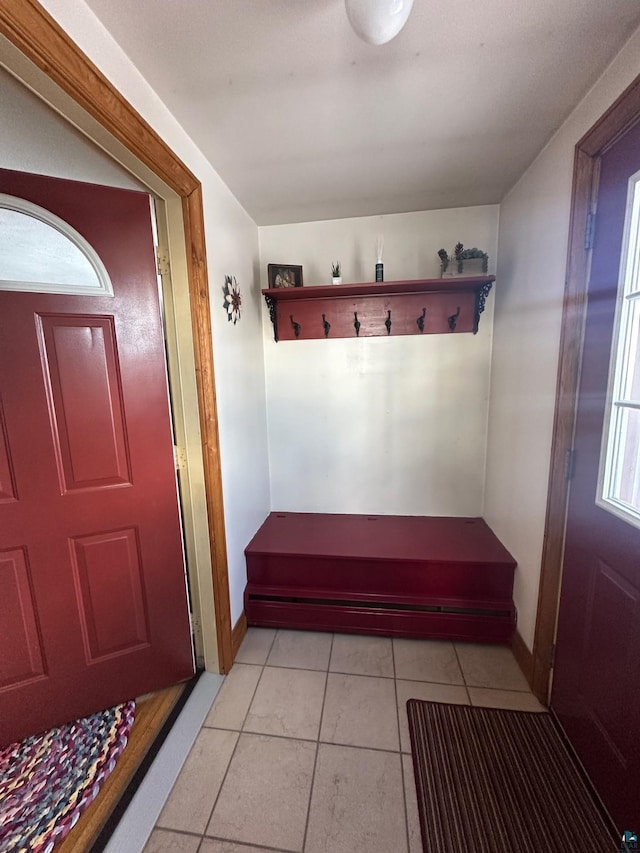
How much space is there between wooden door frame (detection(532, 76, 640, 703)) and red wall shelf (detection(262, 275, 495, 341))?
674 millimetres

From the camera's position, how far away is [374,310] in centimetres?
205

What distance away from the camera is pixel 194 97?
1.11m

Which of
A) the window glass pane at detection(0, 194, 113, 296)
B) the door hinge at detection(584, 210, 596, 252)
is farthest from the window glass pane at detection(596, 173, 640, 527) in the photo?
the window glass pane at detection(0, 194, 113, 296)

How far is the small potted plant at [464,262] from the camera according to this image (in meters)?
1.81

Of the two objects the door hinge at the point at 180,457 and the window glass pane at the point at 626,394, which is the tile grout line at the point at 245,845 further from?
the window glass pane at the point at 626,394

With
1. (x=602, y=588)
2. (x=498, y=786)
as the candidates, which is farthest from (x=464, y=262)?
(x=498, y=786)

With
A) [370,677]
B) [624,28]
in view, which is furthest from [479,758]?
[624,28]

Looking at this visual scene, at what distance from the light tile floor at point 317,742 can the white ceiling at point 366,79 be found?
2.34 metres

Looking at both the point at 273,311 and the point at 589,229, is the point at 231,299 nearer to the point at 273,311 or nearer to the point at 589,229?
the point at 273,311

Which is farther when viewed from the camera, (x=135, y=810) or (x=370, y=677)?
(x=370, y=677)

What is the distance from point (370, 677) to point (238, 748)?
0.63 metres

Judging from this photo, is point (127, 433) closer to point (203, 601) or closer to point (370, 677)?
point (203, 601)

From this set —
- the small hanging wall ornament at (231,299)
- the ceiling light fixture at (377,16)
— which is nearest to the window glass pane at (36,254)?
the small hanging wall ornament at (231,299)

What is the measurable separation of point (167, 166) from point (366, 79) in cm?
72
